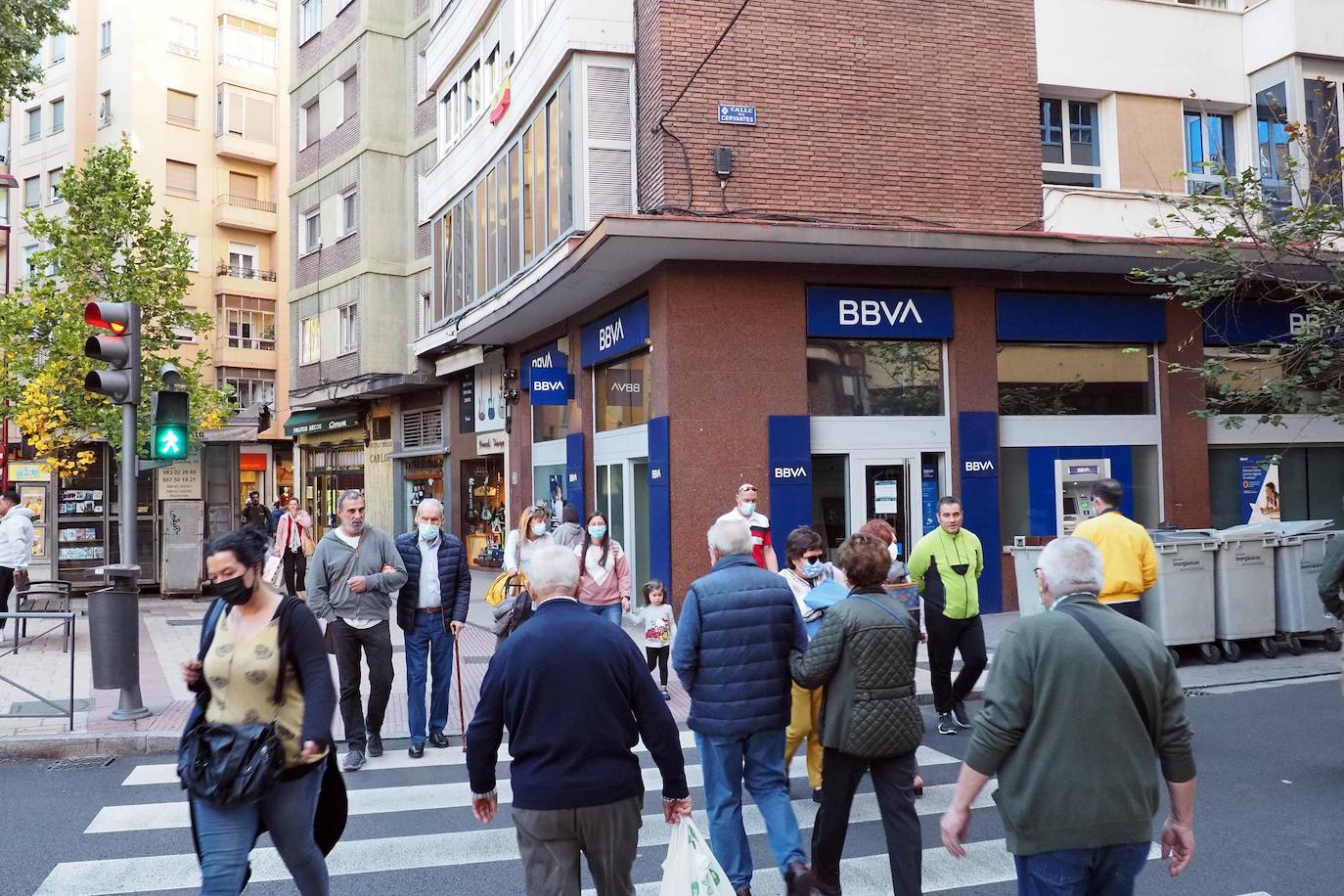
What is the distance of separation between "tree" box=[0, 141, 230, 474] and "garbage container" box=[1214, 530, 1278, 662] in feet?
51.1

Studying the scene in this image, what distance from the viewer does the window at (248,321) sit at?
39.3m

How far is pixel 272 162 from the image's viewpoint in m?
40.7

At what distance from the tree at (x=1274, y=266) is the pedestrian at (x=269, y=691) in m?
9.94

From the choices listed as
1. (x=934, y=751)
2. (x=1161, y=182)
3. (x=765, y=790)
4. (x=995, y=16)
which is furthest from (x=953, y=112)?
(x=765, y=790)

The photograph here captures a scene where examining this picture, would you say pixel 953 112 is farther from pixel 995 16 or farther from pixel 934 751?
pixel 934 751

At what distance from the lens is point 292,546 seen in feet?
54.6

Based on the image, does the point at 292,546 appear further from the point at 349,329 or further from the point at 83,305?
the point at 349,329

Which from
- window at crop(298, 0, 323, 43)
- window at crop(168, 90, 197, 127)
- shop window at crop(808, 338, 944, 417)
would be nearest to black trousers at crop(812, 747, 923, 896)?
shop window at crop(808, 338, 944, 417)

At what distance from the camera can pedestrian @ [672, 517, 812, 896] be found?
4773mm

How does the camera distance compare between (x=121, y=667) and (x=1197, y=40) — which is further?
(x=1197, y=40)

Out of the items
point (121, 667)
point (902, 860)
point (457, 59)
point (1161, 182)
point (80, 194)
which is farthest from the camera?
point (457, 59)

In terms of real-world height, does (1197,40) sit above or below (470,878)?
above

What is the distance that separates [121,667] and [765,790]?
616 cm

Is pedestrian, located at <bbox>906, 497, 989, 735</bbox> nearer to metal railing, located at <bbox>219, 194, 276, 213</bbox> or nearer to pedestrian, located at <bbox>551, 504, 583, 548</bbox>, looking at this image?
pedestrian, located at <bbox>551, 504, 583, 548</bbox>
